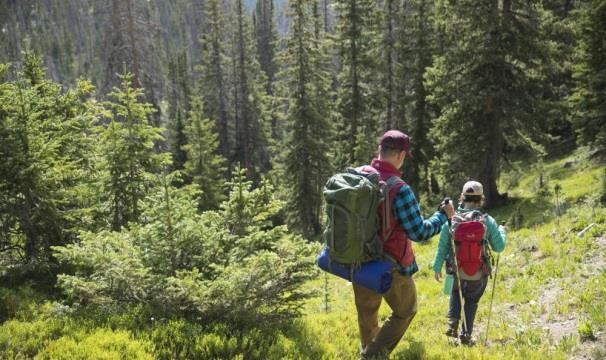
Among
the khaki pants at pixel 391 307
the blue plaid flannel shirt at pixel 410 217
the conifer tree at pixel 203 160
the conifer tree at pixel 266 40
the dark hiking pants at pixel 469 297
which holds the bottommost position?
the conifer tree at pixel 203 160

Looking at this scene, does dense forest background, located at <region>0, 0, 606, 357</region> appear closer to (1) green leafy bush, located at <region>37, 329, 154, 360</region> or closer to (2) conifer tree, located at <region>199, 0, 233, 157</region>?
(2) conifer tree, located at <region>199, 0, 233, 157</region>

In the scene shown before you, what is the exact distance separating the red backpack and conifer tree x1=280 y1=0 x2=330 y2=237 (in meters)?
23.4

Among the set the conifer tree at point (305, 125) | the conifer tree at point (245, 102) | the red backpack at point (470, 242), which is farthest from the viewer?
the conifer tree at point (245, 102)

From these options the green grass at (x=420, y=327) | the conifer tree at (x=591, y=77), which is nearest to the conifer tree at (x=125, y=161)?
the green grass at (x=420, y=327)

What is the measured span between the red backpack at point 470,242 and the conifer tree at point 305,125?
76.6 feet

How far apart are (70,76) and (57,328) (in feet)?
443

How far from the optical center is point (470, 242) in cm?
575

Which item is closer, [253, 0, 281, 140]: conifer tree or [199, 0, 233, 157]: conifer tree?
[199, 0, 233, 157]: conifer tree

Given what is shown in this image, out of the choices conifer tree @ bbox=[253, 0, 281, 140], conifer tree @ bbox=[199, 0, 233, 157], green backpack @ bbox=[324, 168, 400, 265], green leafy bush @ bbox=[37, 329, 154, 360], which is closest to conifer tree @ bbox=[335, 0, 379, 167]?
conifer tree @ bbox=[199, 0, 233, 157]

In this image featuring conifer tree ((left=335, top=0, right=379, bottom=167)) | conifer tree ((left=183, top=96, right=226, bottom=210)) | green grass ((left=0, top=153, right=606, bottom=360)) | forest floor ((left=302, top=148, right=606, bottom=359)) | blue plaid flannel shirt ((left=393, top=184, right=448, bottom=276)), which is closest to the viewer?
blue plaid flannel shirt ((left=393, top=184, right=448, bottom=276))

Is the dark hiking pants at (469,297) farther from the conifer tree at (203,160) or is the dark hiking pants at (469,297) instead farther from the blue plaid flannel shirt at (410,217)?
the conifer tree at (203,160)

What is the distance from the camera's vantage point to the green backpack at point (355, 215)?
13.7 ft

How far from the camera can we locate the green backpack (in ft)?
13.7

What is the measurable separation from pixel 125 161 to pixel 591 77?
58.8ft
